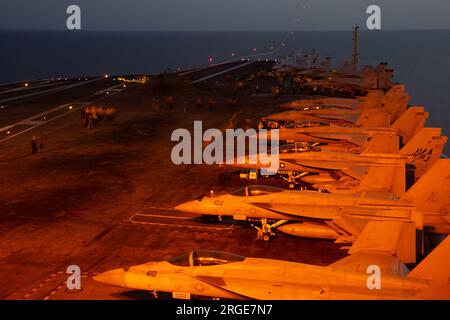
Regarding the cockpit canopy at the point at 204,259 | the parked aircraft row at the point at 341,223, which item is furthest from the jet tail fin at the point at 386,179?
the cockpit canopy at the point at 204,259

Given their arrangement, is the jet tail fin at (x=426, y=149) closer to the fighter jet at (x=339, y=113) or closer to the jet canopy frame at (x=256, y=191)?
the jet canopy frame at (x=256, y=191)

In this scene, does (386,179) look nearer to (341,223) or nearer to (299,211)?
(341,223)

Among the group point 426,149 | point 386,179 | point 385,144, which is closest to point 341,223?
point 386,179

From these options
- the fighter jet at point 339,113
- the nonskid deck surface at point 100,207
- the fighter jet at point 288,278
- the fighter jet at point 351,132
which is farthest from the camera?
the fighter jet at point 339,113

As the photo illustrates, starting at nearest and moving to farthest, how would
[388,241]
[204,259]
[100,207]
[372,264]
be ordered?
[204,259]
[372,264]
[388,241]
[100,207]

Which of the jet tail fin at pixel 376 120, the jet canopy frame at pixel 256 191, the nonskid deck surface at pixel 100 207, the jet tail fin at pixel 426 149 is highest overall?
the jet tail fin at pixel 376 120

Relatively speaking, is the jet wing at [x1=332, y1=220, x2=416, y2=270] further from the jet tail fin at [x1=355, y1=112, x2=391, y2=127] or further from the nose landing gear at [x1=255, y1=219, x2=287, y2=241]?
the jet tail fin at [x1=355, y1=112, x2=391, y2=127]
